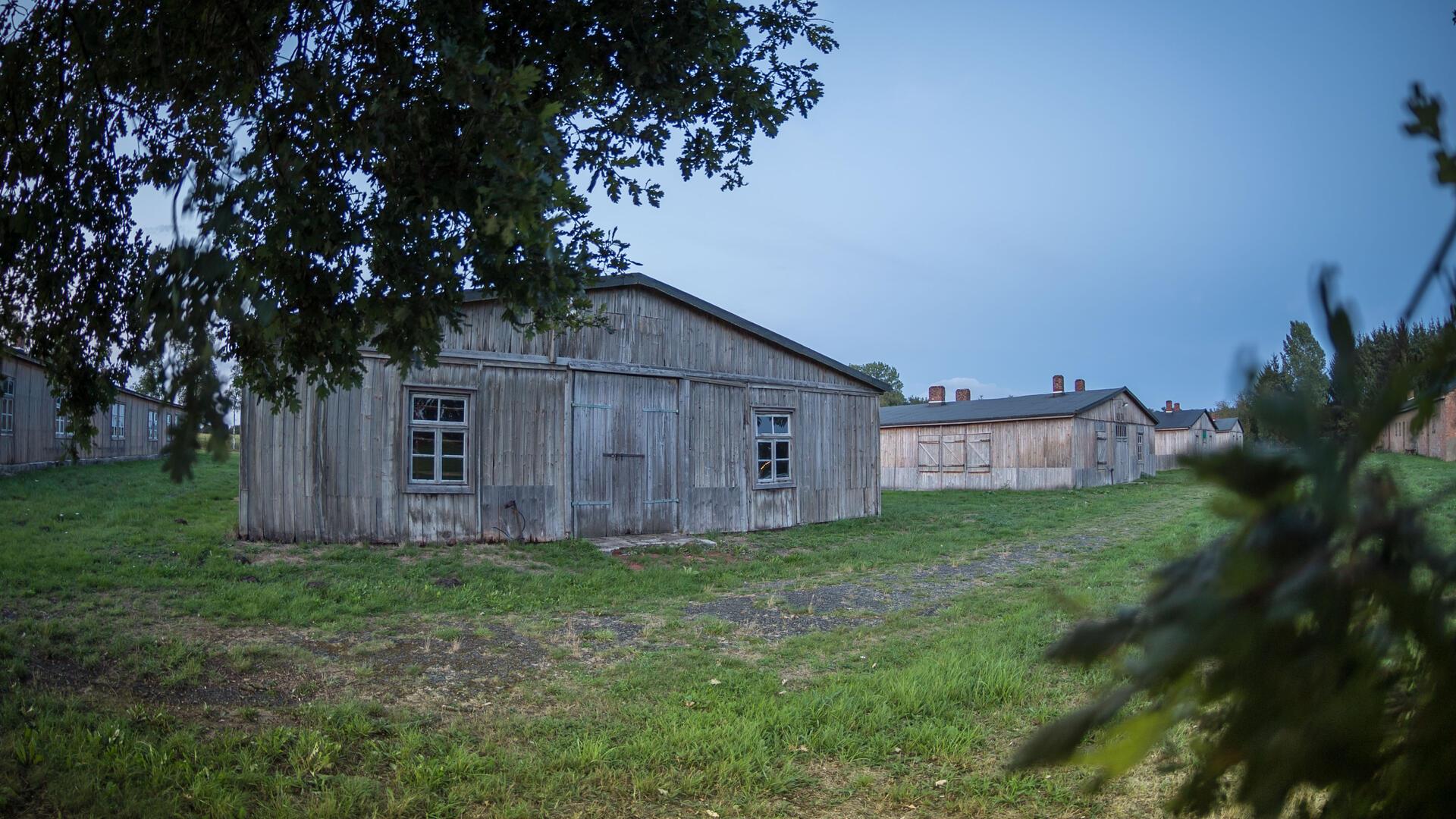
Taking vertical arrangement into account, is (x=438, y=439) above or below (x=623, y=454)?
above

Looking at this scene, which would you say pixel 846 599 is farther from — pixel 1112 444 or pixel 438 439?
pixel 1112 444

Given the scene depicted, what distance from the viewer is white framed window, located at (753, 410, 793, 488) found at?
16438 mm

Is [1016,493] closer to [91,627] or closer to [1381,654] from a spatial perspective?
[91,627]

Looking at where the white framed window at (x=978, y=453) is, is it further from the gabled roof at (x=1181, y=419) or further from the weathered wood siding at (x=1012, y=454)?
the gabled roof at (x=1181, y=419)

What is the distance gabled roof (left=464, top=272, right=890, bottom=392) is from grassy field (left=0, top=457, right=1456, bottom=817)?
4.98 metres

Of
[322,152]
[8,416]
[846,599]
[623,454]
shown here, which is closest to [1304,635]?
[322,152]

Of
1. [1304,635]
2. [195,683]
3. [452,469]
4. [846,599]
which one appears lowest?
A: [846,599]

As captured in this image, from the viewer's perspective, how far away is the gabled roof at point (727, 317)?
563 inches

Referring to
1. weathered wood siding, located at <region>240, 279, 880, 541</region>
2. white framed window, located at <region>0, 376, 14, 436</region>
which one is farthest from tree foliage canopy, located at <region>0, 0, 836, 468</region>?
white framed window, located at <region>0, 376, 14, 436</region>

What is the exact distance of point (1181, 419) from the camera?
168ft

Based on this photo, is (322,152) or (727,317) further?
(727,317)

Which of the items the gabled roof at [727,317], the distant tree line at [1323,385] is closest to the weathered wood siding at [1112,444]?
the gabled roof at [727,317]

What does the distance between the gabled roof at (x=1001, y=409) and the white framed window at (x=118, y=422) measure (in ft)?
96.1

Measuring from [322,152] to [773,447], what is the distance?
1317cm
